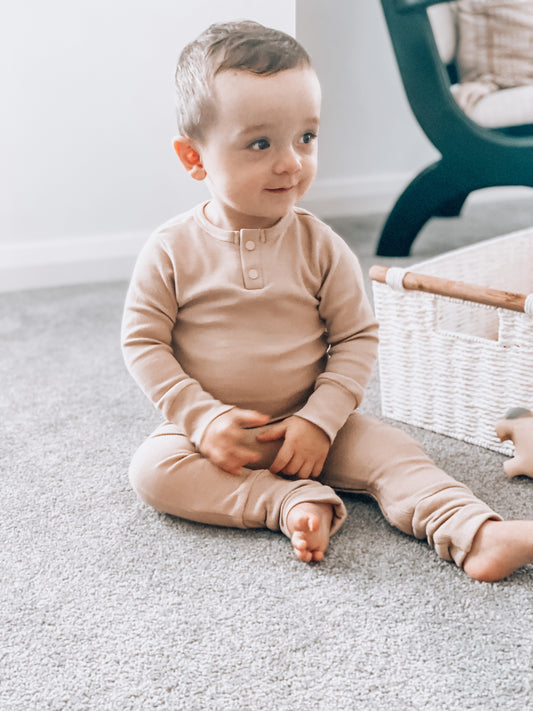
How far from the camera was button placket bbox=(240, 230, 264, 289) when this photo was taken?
34.6 inches

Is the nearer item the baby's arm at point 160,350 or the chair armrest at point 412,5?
the baby's arm at point 160,350

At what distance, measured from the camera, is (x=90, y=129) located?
1688 mm

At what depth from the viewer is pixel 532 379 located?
94 centimetres

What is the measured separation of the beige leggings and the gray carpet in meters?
0.02

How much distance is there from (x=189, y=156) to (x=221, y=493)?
14.7 inches

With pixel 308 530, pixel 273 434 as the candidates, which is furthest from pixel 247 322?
pixel 308 530

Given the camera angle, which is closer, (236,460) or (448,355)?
(236,460)

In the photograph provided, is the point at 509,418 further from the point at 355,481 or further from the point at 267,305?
the point at 267,305

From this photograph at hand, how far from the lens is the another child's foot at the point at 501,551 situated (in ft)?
2.37

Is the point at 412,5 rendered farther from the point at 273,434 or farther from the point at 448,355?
the point at 273,434

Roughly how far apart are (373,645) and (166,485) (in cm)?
29

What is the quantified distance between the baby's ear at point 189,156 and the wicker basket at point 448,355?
0.28 meters

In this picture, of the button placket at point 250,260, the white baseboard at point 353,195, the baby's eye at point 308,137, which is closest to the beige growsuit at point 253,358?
the button placket at point 250,260

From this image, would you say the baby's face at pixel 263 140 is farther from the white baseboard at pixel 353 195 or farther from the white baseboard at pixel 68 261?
the white baseboard at pixel 353 195
